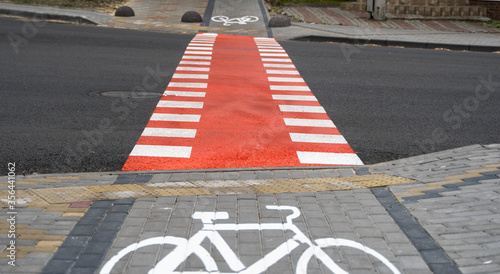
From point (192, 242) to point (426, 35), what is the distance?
17955mm

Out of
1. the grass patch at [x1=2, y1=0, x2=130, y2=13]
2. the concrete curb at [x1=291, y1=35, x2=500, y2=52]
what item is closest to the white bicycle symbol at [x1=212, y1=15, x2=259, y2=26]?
the concrete curb at [x1=291, y1=35, x2=500, y2=52]

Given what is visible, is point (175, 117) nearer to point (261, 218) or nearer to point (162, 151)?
point (162, 151)

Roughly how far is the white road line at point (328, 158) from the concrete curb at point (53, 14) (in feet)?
48.0

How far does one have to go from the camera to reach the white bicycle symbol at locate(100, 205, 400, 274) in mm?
4629

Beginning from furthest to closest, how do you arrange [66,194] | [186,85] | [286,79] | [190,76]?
[286,79], [190,76], [186,85], [66,194]

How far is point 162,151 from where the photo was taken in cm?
832

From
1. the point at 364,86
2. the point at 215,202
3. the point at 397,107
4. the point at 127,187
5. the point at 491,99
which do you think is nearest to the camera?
the point at 215,202

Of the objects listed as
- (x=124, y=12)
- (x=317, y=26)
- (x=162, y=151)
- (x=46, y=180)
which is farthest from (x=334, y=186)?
(x=124, y=12)

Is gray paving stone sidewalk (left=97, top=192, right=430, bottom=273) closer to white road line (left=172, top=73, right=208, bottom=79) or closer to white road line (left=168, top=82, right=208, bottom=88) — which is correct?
white road line (left=168, top=82, right=208, bottom=88)

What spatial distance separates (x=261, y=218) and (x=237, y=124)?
13.6 feet

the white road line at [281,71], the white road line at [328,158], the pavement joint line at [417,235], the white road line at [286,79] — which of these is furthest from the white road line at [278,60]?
the pavement joint line at [417,235]

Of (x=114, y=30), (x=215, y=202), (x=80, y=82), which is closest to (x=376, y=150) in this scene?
(x=215, y=202)

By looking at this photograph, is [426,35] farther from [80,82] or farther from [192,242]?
[192,242]

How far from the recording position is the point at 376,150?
860cm
